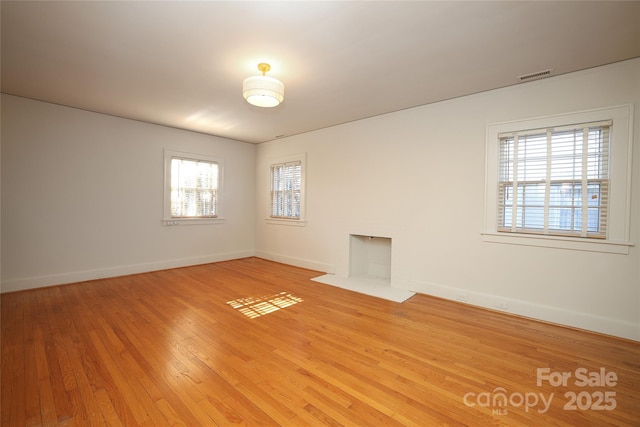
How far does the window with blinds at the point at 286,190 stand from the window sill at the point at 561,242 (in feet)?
12.1

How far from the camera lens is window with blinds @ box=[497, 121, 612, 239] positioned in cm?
296

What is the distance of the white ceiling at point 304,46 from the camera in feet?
7.15

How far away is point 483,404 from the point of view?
1878mm

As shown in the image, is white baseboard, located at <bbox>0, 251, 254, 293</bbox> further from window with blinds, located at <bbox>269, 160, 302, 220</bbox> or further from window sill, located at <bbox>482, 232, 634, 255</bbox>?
window sill, located at <bbox>482, 232, 634, 255</bbox>

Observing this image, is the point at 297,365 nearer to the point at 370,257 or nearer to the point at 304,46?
the point at 304,46

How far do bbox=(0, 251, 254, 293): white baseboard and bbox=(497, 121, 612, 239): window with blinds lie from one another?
5592 millimetres

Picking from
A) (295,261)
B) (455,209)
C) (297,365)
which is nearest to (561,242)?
(455,209)

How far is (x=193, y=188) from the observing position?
5863 mm

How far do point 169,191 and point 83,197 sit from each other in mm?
1321

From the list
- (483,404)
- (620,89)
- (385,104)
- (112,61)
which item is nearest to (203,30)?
(112,61)

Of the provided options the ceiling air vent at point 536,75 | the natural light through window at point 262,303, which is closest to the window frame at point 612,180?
the ceiling air vent at point 536,75

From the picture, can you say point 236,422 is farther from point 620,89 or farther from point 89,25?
point 620,89

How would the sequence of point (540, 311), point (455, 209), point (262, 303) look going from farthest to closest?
point (455, 209), point (262, 303), point (540, 311)

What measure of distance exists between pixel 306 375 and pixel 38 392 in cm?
190
